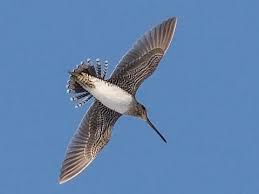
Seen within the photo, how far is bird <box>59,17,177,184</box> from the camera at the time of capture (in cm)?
2134

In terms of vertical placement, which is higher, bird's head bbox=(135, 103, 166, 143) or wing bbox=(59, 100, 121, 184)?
wing bbox=(59, 100, 121, 184)

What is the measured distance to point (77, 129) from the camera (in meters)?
22.1

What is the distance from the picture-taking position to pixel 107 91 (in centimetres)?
2128

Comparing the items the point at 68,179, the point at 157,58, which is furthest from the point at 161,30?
the point at 68,179

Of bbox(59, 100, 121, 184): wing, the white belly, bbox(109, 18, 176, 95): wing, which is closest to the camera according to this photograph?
the white belly

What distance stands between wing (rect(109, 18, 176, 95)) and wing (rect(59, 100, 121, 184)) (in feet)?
2.41

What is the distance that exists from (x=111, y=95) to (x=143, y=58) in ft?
3.77

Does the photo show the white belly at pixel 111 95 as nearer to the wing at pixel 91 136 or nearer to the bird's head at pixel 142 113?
the bird's head at pixel 142 113

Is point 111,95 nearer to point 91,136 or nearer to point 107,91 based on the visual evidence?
point 107,91

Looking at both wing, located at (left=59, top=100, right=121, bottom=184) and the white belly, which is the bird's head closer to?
the white belly

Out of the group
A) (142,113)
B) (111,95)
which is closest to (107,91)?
(111,95)

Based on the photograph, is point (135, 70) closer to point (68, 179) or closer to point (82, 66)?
point (82, 66)

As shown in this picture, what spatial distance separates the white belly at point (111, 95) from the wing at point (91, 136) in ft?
1.87

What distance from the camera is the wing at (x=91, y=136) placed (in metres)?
21.8
